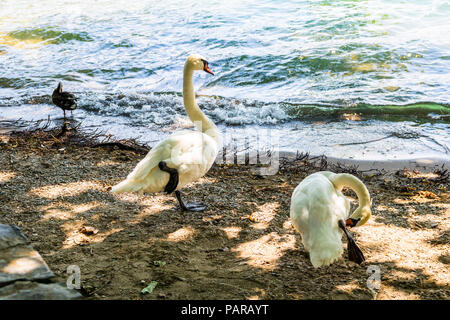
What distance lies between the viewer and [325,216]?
3.83 metres

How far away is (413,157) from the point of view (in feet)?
23.0

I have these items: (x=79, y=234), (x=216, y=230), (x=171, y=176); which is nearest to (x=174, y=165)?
(x=171, y=176)

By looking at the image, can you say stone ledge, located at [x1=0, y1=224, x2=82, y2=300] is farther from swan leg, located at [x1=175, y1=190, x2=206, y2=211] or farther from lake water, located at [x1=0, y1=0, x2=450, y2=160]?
lake water, located at [x1=0, y1=0, x2=450, y2=160]

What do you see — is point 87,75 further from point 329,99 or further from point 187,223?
point 187,223

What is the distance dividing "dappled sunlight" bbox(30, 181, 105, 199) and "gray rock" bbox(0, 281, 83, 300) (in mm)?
2677

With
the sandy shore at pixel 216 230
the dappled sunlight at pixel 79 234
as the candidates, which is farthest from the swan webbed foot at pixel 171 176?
the dappled sunlight at pixel 79 234

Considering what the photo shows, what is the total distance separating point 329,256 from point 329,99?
7.37 m

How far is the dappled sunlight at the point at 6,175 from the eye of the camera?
18.6 ft

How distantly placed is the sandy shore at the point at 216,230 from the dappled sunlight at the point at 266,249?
18 millimetres

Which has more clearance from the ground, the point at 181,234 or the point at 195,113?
the point at 195,113

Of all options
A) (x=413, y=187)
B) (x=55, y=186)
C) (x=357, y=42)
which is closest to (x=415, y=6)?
(x=357, y=42)

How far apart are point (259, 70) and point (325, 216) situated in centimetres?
907

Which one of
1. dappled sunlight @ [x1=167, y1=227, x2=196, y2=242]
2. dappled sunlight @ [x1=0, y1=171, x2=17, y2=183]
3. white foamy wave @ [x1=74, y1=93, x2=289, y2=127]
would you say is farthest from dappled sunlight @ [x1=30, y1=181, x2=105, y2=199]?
white foamy wave @ [x1=74, y1=93, x2=289, y2=127]

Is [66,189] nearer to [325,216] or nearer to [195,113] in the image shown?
[195,113]
